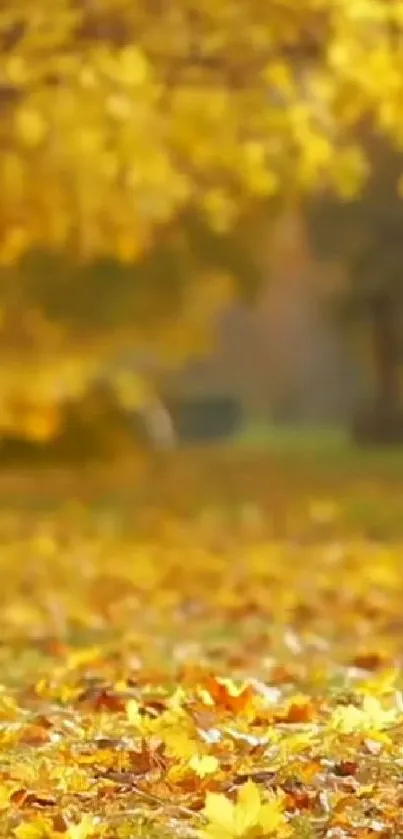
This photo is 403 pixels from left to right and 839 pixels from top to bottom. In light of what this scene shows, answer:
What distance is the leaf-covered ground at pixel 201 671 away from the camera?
408 cm

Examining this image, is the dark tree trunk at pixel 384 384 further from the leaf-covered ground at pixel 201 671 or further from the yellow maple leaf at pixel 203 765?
the yellow maple leaf at pixel 203 765

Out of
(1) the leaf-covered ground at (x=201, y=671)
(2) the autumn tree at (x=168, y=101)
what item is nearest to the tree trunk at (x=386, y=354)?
(1) the leaf-covered ground at (x=201, y=671)

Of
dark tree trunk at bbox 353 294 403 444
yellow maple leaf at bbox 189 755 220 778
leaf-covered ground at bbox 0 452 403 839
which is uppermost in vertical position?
yellow maple leaf at bbox 189 755 220 778

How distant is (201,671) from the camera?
6.24 m

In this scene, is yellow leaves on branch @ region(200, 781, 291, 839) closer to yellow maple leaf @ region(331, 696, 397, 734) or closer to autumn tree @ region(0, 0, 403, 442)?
yellow maple leaf @ region(331, 696, 397, 734)

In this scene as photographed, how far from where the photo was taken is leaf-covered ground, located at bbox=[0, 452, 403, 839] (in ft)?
13.4

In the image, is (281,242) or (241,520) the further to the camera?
(281,242)

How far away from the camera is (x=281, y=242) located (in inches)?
1055

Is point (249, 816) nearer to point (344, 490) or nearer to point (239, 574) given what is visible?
point (239, 574)

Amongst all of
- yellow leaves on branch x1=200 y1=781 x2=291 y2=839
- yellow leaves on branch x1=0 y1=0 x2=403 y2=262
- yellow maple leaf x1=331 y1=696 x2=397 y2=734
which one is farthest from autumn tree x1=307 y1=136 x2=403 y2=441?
yellow leaves on branch x1=200 y1=781 x2=291 y2=839

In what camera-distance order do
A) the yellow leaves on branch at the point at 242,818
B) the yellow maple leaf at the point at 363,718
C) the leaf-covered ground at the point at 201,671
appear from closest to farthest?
the yellow leaves on branch at the point at 242,818 → the leaf-covered ground at the point at 201,671 → the yellow maple leaf at the point at 363,718

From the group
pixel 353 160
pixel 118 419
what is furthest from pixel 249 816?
pixel 118 419

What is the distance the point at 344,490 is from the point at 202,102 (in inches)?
350

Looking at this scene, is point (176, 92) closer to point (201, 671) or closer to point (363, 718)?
point (201, 671)
